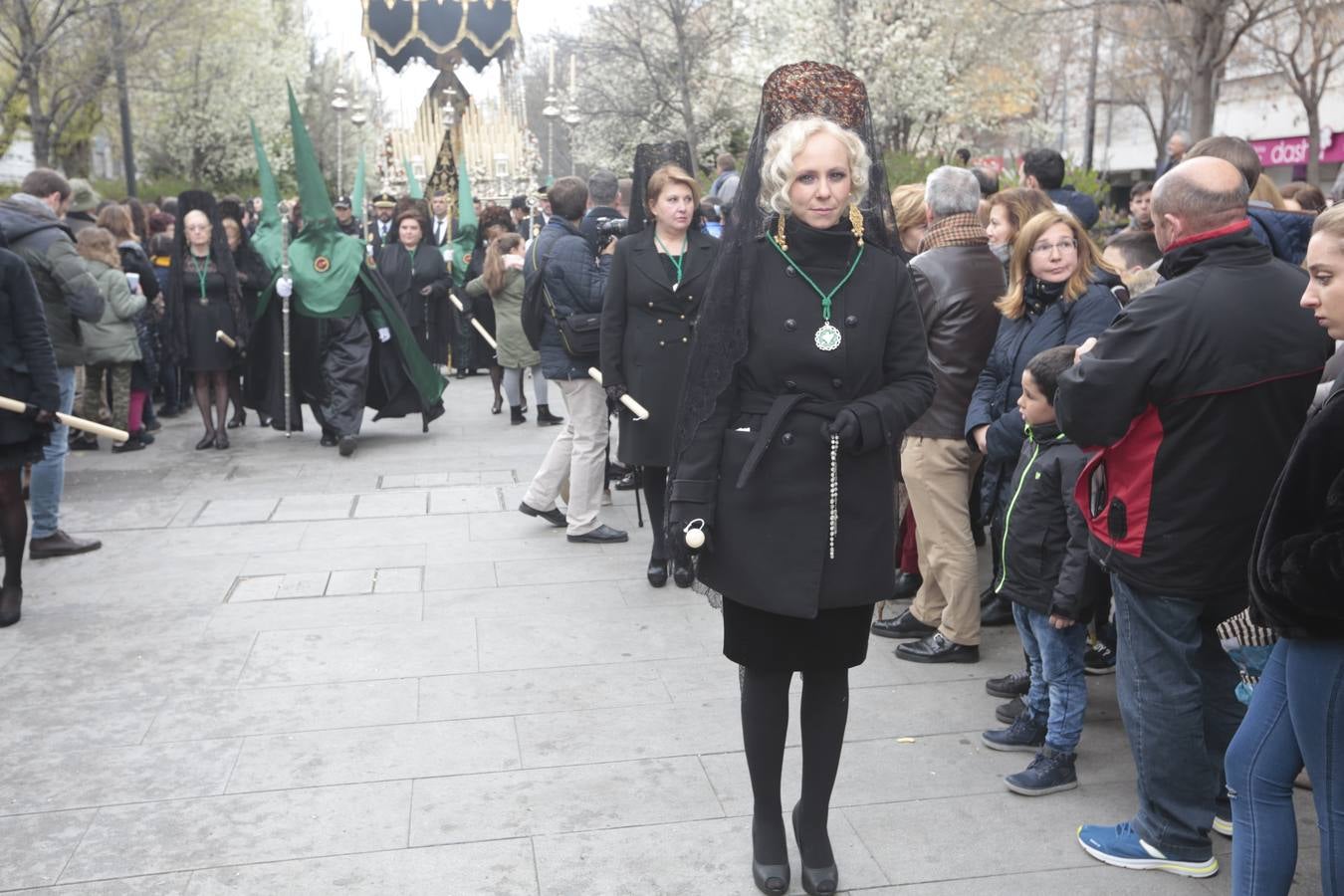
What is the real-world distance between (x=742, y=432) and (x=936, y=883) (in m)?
1.39

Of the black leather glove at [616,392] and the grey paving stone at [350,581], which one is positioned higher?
the black leather glove at [616,392]

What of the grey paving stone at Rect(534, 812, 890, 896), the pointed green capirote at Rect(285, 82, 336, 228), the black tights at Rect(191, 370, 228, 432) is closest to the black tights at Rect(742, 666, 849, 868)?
the grey paving stone at Rect(534, 812, 890, 896)

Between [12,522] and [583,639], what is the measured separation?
2.74 metres

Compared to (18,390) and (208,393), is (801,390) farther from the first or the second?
(208,393)

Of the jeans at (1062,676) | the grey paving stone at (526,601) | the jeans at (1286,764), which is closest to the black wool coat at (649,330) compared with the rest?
the grey paving stone at (526,601)

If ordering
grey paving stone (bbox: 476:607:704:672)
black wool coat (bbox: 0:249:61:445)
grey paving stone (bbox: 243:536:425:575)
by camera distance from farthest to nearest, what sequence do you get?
grey paving stone (bbox: 243:536:425:575) < black wool coat (bbox: 0:249:61:445) < grey paving stone (bbox: 476:607:704:672)

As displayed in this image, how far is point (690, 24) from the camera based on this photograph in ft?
89.8

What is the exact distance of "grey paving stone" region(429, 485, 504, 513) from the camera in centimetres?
865

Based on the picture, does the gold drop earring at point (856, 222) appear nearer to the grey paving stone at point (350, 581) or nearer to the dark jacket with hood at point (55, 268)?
the grey paving stone at point (350, 581)

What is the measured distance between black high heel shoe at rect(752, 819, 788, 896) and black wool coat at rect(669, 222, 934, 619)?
2.51 ft

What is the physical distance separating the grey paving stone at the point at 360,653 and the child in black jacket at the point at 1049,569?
2.33 metres

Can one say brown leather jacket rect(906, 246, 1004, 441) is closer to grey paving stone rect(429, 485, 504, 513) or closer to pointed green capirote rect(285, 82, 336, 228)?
grey paving stone rect(429, 485, 504, 513)

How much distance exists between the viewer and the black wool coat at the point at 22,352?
6055mm

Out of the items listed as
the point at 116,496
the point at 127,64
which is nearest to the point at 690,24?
the point at 127,64
